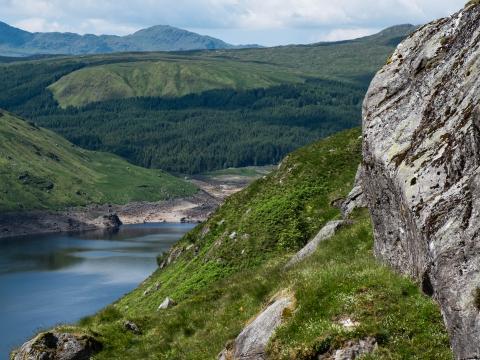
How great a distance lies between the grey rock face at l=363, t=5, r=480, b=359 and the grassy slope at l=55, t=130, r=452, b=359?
125cm

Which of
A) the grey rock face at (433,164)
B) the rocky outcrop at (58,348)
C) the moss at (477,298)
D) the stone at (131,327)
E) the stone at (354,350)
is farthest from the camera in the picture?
the stone at (131,327)

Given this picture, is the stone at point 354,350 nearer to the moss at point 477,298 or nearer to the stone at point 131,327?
the moss at point 477,298

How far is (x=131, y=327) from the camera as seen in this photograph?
3006cm

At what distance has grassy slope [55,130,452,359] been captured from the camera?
18.4m

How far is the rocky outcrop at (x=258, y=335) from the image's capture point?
67.2 feet

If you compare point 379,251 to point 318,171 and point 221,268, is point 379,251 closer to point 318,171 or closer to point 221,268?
point 221,268

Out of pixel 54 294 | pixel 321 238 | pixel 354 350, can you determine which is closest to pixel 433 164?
pixel 354 350

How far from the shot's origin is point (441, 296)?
16031 millimetres

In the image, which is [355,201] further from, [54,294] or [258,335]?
[54,294]

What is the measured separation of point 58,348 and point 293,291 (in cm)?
1064

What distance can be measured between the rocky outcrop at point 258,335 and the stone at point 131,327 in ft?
26.8

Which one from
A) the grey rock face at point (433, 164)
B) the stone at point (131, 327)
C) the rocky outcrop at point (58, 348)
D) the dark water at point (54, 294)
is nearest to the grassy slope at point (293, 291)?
the stone at point (131, 327)

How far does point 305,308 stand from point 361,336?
263 cm

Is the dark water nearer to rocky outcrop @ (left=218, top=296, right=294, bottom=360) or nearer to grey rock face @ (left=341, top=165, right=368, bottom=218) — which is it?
grey rock face @ (left=341, top=165, right=368, bottom=218)
